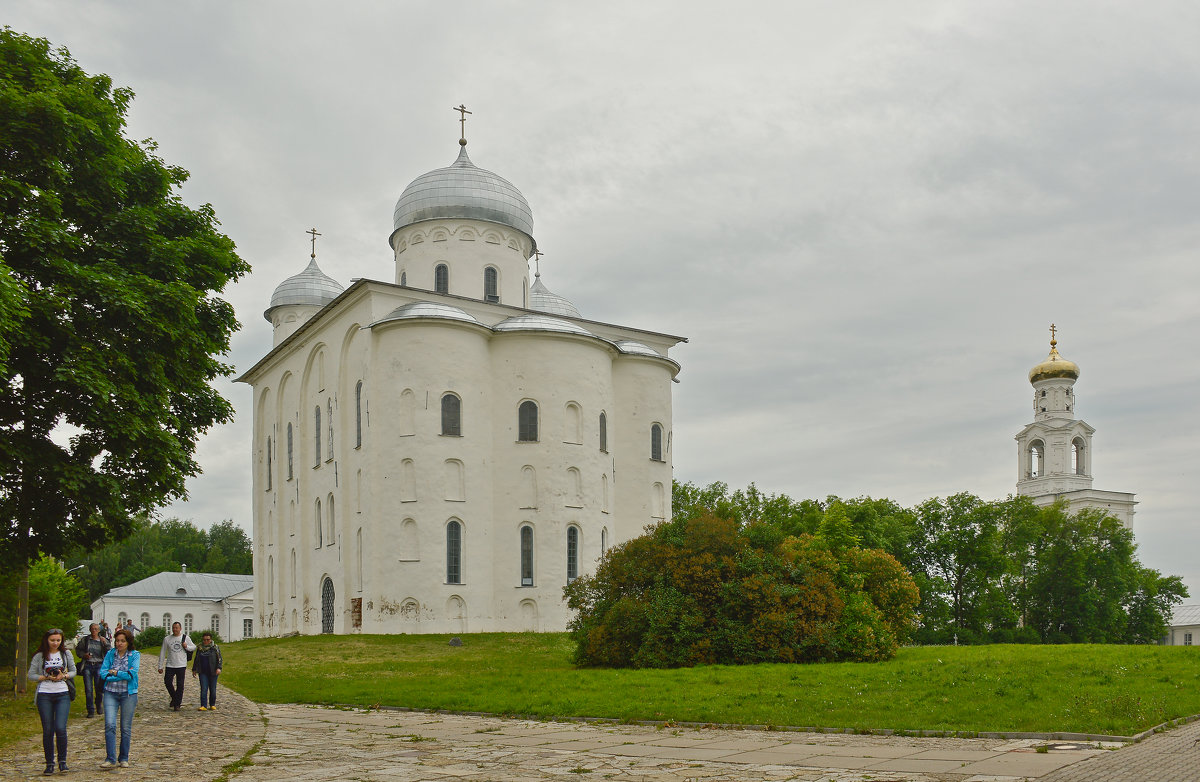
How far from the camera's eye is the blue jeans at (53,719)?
10.8 m

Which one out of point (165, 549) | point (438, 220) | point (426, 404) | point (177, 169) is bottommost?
point (165, 549)

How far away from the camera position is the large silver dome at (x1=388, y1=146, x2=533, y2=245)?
4462 cm

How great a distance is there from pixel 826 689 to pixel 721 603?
6.71 meters

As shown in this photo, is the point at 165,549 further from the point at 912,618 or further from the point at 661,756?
the point at 661,756

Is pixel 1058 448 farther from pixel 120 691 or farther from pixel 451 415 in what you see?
pixel 120 691

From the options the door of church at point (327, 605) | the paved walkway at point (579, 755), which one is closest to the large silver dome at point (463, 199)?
the door of church at point (327, 605)

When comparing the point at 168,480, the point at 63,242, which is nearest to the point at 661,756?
the point at 168,480

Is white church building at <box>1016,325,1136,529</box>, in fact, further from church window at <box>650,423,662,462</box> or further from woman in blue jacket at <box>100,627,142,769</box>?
woman in blue jacket at <box>100,627,142,769</box>

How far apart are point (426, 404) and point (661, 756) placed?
89.1 feet

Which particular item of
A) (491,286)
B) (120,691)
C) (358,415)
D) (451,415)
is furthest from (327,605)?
(120,691)

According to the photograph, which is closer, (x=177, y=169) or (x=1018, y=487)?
(x=177, y=169)

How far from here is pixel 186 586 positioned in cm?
7712

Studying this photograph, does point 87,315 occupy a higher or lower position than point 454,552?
higher

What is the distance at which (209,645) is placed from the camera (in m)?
17.9
